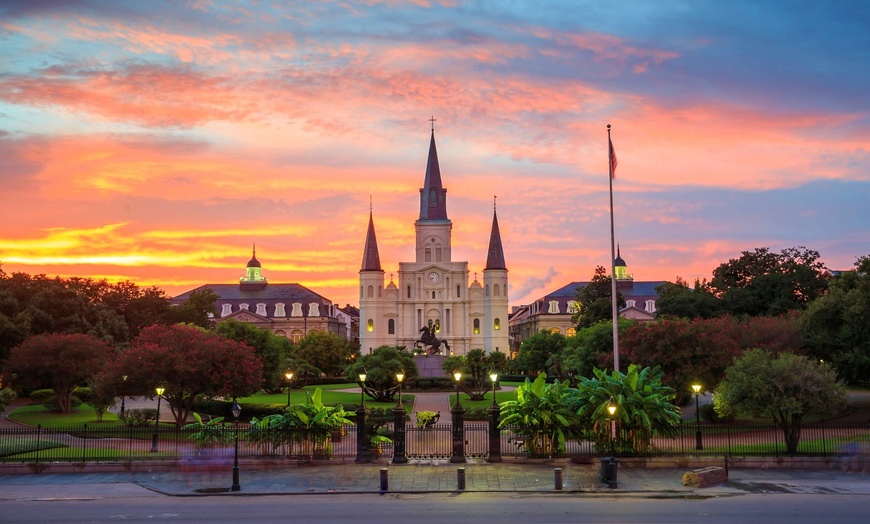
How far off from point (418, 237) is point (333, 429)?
3818 inches

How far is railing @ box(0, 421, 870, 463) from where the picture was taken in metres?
27.8

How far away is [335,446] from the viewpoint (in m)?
32.2

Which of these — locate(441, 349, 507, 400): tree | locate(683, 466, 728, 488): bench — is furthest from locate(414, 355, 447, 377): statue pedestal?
locate(683, 466, 728, 488): bench

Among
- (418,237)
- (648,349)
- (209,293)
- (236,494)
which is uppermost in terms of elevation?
(418,237)

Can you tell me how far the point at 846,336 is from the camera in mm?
38969

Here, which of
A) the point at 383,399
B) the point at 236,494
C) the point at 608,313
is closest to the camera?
the point at 236,494

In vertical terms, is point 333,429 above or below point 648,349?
below

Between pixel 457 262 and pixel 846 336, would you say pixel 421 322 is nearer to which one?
pixel 457 262

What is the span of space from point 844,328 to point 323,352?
56456 mm

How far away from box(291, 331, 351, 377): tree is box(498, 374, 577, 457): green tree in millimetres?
58933

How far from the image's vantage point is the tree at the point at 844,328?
124 ft

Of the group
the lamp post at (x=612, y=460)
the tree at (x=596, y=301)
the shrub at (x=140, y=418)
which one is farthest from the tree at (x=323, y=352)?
the lamp post at (x=612, y=460)

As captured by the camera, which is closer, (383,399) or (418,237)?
(383,399)

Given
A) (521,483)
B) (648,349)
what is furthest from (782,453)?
(648,349)
